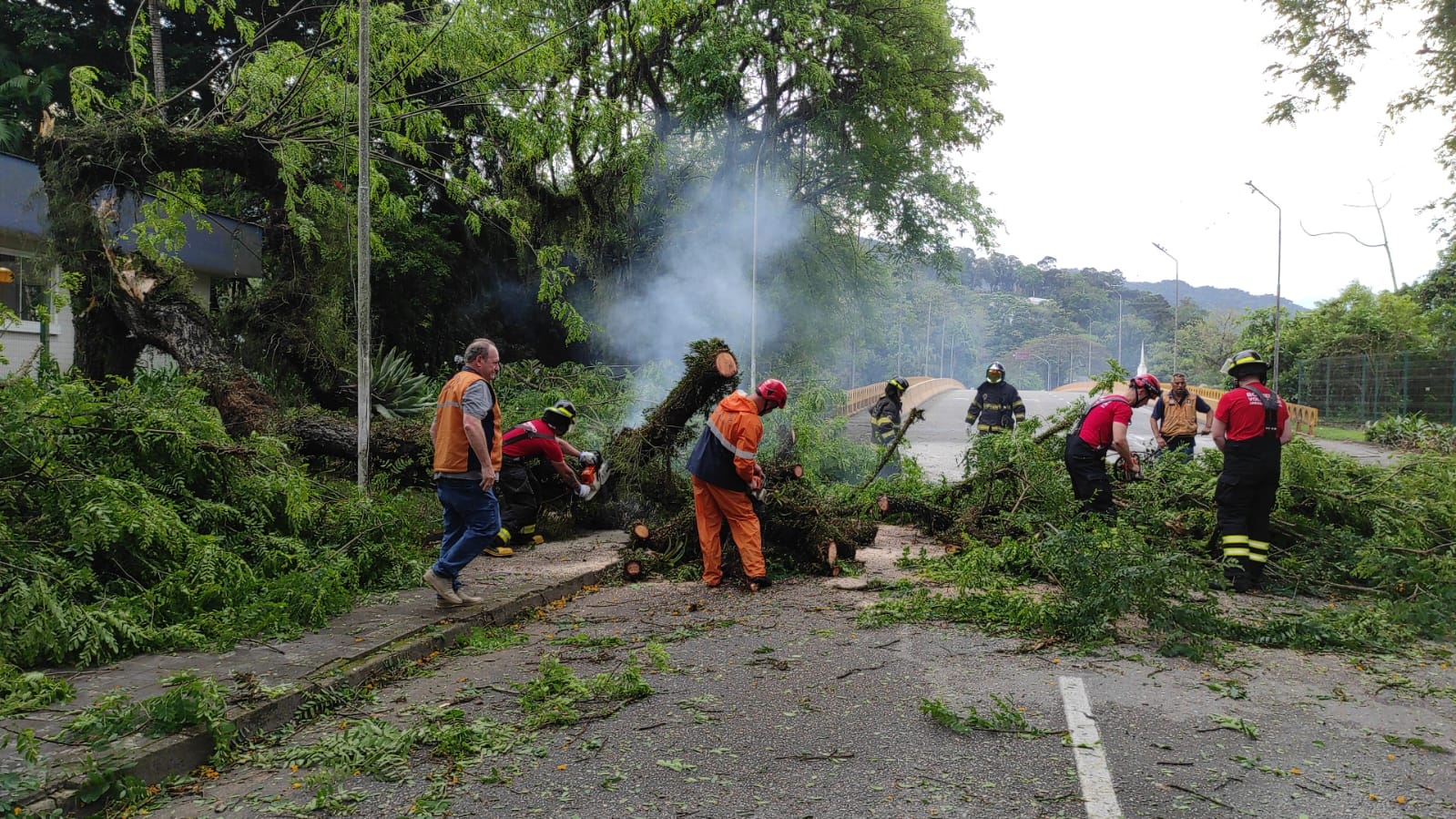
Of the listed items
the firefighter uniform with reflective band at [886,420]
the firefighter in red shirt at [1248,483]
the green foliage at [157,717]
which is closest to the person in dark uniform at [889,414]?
the firefighter uniform with reflective band at [886,420]

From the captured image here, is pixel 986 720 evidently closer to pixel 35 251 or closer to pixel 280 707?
pixel 280 707

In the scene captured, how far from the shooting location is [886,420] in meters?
14.1

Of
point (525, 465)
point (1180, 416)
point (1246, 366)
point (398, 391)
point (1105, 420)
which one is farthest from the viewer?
point (398, 391)

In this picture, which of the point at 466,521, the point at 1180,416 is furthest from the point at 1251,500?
the point at 466,521

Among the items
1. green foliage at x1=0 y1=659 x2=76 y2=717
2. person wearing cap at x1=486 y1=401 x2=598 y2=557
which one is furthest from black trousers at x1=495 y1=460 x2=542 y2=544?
green foliage at x1=0 y1=659 x2=76 y2=717

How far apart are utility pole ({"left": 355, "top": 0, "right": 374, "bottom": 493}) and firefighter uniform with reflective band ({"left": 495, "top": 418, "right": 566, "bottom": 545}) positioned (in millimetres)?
1299

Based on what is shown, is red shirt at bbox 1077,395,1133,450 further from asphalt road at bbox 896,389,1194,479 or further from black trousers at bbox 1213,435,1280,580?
asphalt road at bbox 896,389,1194,479

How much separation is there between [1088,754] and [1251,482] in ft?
14.8

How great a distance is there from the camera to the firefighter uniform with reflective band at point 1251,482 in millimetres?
7344

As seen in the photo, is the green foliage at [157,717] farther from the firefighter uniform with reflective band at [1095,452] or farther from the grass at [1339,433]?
the grass at [1339,433]

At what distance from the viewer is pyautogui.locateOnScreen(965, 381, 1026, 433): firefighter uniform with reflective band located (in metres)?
13.5

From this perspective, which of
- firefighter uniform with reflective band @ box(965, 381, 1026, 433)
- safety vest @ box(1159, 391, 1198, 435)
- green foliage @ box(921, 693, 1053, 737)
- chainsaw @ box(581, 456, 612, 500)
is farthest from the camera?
firefighter uniform with reflective band @ box(965, 381, 1026, 433)

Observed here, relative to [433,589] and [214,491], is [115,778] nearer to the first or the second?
[433,589]

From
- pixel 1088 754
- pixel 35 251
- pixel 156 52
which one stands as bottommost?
pixel 1088 754
